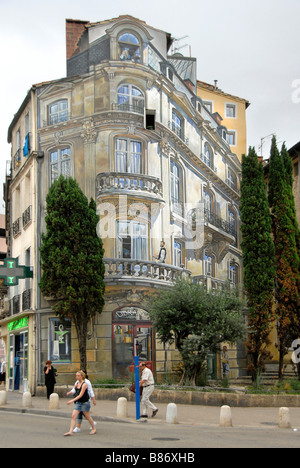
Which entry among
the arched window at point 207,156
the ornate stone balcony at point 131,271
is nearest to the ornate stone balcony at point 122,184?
Result: the ornate stone balcony at point 131,271

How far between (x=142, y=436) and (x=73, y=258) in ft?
41.0

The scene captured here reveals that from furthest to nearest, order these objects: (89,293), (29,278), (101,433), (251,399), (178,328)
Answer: (29,278)
(89,293)
(178,328)
(251,399)
(101,433)

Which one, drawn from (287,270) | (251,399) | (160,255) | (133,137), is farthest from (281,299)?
(133,137)

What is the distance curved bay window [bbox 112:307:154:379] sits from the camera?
2652cm

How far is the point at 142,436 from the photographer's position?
13805mm

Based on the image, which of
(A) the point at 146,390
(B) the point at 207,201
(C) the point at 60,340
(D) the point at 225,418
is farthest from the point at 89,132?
(D) the point at 225,418

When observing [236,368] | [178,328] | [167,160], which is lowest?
[236,368]

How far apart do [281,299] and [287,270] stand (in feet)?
4.00

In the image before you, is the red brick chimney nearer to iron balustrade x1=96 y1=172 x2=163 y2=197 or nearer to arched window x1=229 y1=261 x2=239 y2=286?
iron balustrade x1=96 y1=172 x2=163 y2=197

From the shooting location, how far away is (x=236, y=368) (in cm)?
3306

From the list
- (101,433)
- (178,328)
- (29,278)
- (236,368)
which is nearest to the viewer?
(101,433)

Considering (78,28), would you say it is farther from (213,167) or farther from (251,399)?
(251,399)

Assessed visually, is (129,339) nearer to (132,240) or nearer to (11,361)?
(132,240)
